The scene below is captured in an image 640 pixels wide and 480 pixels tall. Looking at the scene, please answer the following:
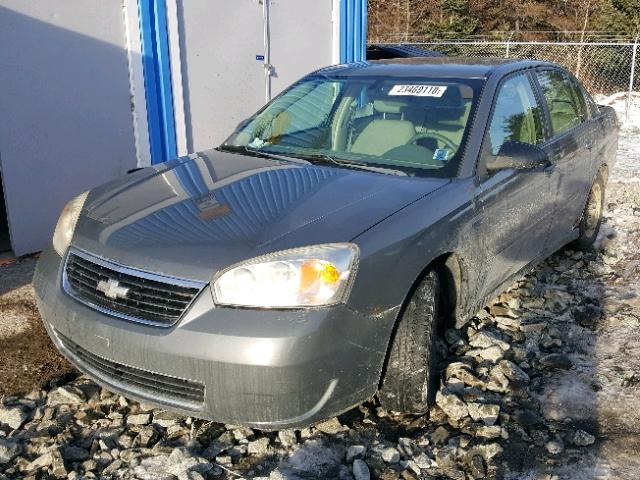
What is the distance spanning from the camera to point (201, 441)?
3.02m

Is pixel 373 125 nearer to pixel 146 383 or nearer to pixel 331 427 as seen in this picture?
pixel 331 427

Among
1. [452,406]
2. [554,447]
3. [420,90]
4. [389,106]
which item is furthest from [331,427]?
[420,90]

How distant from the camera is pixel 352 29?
902 centimetres

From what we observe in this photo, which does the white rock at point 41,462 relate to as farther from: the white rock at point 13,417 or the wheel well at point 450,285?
the wheel well at point 450,285

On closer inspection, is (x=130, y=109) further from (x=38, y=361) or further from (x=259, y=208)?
(x=259, y=208)

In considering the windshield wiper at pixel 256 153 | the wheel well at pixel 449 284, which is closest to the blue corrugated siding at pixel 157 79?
the windshield wiper at pixel 256 153

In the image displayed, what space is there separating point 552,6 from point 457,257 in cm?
2838

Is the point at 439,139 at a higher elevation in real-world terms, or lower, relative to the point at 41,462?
higher

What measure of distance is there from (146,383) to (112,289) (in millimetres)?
415

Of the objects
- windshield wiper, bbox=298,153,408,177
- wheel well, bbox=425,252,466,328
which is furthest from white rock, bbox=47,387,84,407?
wheel well, bbox=425,252,466,328

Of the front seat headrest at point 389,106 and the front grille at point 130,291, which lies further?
the front seat headrest at point 389,106

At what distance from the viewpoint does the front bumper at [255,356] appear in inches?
98.3

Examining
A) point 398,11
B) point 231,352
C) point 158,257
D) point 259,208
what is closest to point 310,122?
point 259,208

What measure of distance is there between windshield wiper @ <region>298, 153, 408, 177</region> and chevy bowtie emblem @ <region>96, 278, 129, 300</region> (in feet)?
4.61
